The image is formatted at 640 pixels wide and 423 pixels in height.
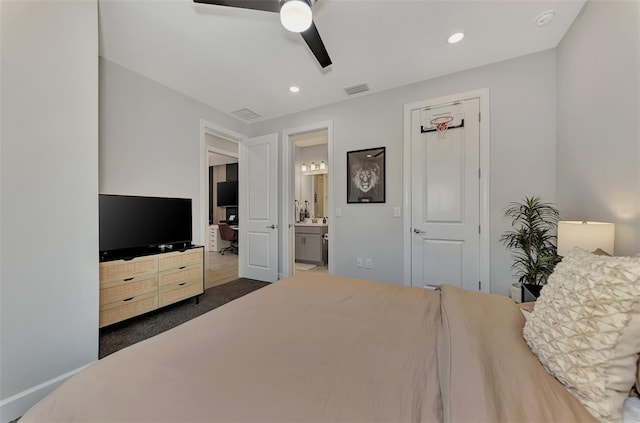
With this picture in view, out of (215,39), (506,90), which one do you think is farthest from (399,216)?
(215,39)

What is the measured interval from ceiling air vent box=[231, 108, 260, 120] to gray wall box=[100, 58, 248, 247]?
0.39 metres

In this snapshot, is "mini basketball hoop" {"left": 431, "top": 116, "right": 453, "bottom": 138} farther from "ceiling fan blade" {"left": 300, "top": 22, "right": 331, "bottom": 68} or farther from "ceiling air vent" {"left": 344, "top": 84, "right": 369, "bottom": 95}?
"ceiling fan blade" {"left": 300, "top": 22, "right": 331, "bottom": 68}

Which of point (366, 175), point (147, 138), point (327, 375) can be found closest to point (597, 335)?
point (327, 375)

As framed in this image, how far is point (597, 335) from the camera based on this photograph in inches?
24.8

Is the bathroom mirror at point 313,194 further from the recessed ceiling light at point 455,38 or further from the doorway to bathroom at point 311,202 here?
the recessed ceiling light at point 455,38

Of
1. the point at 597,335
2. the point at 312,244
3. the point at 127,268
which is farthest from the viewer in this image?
the point at 312,244

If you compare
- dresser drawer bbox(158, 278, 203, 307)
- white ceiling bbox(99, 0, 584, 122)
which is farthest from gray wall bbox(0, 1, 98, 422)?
dresser drawer bbox(158, 278, 203, 307)

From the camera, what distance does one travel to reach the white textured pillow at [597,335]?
0.60 metres

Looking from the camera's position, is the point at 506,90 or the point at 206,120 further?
the point at 206,120

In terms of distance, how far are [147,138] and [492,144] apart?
12.1ft

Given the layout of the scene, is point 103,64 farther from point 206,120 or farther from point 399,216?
point 399,216

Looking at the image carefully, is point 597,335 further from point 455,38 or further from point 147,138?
point 147,138

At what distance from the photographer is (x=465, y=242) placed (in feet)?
8.38

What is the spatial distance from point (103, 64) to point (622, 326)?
12.3 ft
